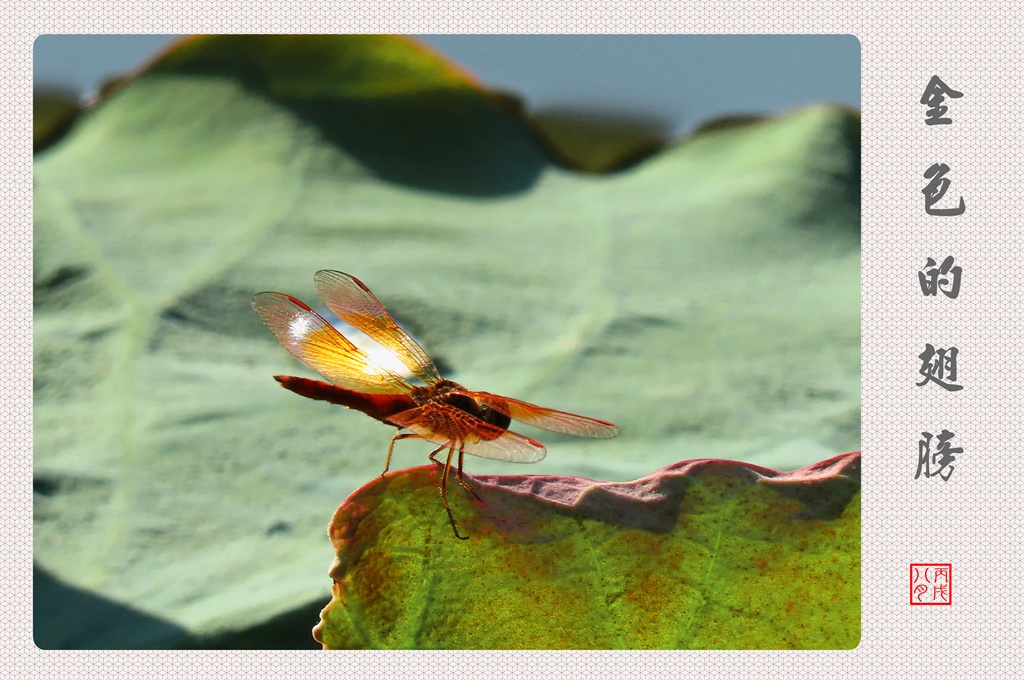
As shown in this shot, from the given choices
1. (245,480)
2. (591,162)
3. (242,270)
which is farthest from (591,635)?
(591,162)

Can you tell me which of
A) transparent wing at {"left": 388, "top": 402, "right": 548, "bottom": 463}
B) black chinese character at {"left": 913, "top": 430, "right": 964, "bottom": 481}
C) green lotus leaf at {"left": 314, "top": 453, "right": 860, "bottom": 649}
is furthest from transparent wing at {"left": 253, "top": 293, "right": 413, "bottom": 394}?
black chinese character at {"left": 913, "top": 430, "right": 964, "bottom": 481}

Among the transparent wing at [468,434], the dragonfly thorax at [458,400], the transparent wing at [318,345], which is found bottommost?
the transparent wing at [468,434]

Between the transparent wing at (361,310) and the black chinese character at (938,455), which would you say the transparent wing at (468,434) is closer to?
the transparent wing at (361,310)

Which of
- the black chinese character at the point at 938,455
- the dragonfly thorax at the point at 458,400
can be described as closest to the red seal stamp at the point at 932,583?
the black chinese character at the point at 938,455

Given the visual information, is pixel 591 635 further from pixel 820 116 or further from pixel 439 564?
pixel 820 116

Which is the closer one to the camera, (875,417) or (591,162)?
(875,417)

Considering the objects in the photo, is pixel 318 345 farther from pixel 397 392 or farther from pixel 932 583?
pixel 932 583
